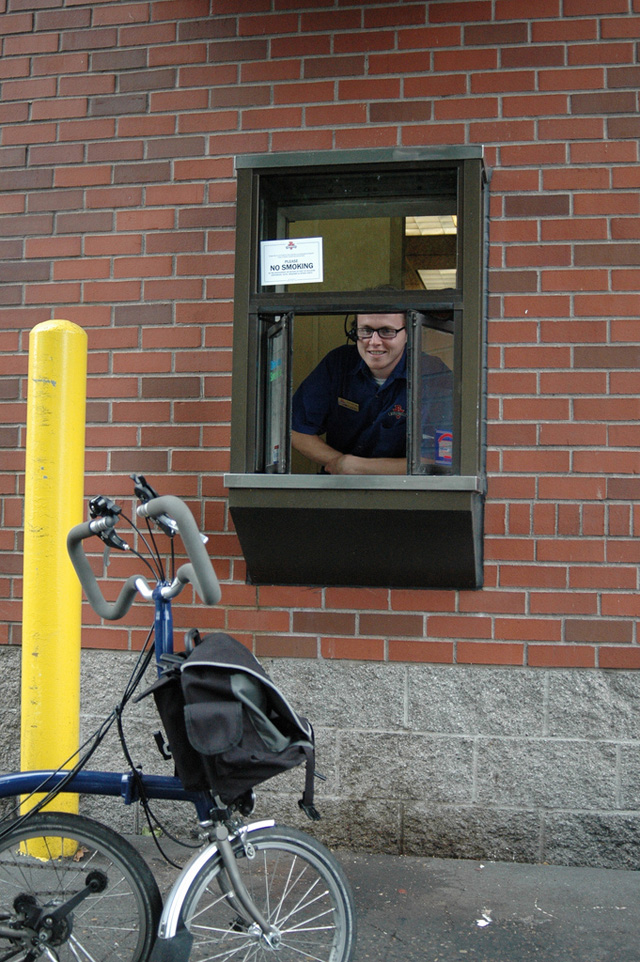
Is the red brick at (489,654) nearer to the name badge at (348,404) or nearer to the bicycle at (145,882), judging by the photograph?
the name badge at (348,404)

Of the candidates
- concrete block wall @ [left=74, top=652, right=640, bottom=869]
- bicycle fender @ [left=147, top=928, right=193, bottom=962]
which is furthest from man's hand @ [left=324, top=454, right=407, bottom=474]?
bicycle fender @ [left=147, top=928, right=193, bottom=962]

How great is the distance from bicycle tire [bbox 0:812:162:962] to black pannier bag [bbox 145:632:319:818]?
0.33m

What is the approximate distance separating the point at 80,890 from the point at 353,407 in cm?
231

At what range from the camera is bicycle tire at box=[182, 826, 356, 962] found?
2.46m

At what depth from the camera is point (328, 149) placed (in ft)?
13.3

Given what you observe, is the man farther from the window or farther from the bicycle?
the bicycle

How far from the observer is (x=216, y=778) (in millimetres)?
2340

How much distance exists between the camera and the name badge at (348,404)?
409 cm

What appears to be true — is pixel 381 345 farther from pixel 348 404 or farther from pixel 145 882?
pixel 145 882

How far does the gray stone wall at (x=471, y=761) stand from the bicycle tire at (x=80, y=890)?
1.43 m

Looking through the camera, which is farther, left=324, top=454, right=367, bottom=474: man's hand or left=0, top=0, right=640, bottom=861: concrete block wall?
left=324, top=454, right=367, bottom=474: man's hand

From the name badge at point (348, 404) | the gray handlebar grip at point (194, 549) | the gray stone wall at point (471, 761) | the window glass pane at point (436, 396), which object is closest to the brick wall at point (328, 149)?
the gray stone wall at point (471, 761)

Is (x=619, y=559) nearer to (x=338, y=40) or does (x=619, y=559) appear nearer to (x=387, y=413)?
(x=387, y=413)

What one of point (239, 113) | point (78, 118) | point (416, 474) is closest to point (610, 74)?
point (239, 113)
